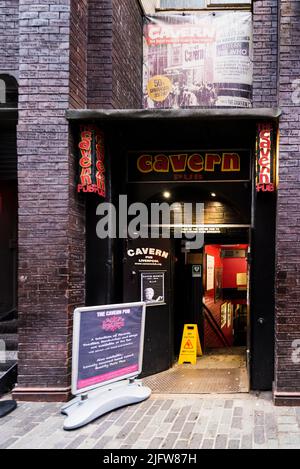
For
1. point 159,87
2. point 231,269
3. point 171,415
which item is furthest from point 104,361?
point 231,269

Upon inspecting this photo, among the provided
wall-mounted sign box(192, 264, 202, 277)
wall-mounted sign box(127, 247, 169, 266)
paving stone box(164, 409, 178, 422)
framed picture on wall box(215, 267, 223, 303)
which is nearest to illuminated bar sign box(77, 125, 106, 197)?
wall-mounted sign box(127, 247, 169, 266)

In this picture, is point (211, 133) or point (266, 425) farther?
point (211, 133)

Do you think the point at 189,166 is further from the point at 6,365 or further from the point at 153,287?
the point at 6,365

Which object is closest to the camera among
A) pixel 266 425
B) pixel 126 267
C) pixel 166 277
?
pixel 266 425

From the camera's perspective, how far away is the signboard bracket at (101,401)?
215 inches

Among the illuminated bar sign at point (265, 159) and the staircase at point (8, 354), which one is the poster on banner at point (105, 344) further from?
the illuminated bar sign at point (265, 159)

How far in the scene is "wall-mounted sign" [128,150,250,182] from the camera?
7.39 m

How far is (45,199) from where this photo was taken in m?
6.52

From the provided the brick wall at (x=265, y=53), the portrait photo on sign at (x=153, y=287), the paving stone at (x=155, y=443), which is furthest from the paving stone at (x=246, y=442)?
the brick wall at (x=265, y=53)

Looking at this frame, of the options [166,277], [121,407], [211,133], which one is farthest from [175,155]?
[121,407]

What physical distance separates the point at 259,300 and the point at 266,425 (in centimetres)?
189

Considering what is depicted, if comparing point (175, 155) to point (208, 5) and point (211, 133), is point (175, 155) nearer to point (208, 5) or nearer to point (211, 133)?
point (211, 133)

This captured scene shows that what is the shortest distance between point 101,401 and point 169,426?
921 mm
